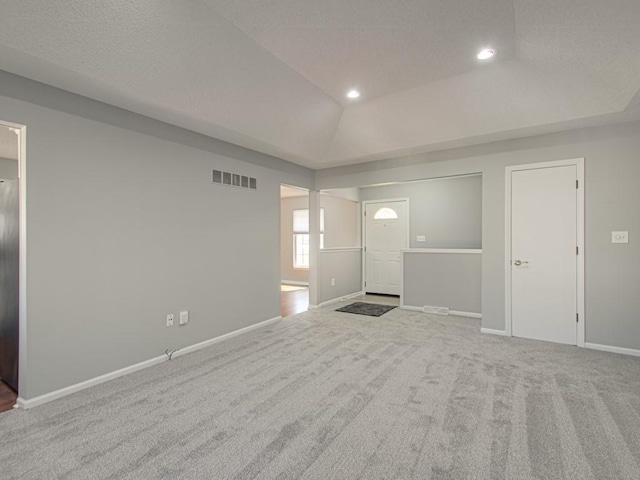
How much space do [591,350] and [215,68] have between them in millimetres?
4827

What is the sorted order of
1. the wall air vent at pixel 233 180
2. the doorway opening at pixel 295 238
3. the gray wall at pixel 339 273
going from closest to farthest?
the wall air vent at pixel 233 180 → the gray wall at pixel 339 273 → the doorway opening at pixel 295 238

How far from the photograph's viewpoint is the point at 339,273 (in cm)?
639

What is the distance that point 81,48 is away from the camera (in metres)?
2.13

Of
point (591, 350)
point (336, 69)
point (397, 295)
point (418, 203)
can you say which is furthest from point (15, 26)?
point (397, 295)

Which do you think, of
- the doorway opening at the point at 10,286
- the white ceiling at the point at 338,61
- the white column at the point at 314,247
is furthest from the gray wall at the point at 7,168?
the white column at the point at 314,247

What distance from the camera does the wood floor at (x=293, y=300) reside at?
5559mm

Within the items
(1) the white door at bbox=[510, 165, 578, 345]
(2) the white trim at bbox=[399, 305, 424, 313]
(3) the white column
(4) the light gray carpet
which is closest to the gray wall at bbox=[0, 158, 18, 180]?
(4) the light gray carpet

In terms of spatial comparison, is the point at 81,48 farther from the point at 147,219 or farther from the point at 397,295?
the point at 397,295

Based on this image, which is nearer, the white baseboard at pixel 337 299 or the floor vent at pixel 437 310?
the floor vent at pixel 437 310

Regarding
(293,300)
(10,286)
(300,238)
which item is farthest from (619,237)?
(300,238)

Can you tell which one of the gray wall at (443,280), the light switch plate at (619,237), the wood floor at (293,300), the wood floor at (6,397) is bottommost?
the wood floor at (6,397)

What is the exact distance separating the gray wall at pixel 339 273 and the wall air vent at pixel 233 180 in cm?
197

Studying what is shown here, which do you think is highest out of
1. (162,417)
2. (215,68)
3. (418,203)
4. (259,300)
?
(215,68)

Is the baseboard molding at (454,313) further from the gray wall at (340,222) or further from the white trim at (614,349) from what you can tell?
the gray wall at (340,222)
